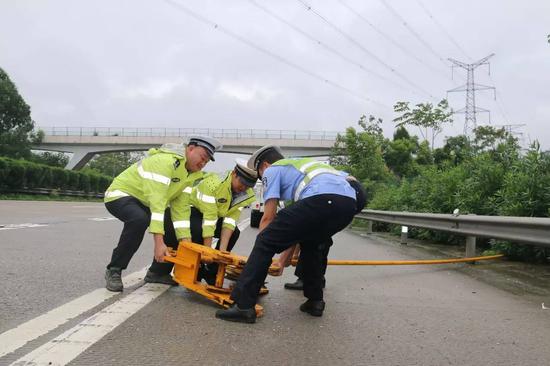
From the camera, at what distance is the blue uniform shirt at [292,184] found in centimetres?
Answer: 404

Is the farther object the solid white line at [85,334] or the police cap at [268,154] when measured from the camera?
the police cap at [268,154]

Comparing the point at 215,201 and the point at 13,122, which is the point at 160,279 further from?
the point at 13,122

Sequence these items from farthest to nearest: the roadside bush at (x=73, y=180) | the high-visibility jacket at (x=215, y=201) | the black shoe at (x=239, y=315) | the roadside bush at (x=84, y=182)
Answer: the roadside bush at (x=84, y=182) → the roadside bush at (x=73, y=180) → the high-visibility jacket at (x=215, y=201) → the black shoe at (x=239, y=315)

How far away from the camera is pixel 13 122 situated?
60156 mm

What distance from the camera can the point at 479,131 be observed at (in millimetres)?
44250

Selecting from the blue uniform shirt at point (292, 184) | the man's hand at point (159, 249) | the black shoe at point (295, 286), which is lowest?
the black shoe at point (295, 286)

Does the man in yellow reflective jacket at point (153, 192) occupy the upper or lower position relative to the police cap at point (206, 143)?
lower

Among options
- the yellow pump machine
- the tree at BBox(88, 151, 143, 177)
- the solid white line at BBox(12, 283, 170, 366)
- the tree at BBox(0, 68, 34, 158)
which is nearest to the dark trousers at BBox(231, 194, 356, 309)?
the yellow pump machine

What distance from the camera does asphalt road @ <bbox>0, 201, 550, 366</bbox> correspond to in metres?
3.14

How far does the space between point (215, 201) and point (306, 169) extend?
1347mm

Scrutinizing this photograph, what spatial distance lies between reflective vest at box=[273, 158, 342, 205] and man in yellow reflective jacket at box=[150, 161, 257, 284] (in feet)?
2.81

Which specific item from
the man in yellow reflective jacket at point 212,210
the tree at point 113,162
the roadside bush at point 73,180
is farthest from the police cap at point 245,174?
the tree at point 113,162

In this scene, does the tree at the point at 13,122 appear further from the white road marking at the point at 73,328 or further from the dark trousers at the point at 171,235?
the white road marking at the point at 73,328

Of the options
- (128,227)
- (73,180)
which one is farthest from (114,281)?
(73,180)
